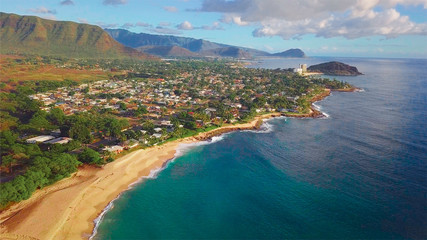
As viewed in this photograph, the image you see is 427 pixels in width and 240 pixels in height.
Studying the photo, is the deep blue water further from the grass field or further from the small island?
the small island

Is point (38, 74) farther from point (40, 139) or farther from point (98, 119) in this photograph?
point (40, 139)

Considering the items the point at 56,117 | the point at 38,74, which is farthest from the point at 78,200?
the point at 38,74

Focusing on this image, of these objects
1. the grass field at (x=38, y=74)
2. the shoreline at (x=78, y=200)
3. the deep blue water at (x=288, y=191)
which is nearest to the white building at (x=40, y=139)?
the shoreline at (x=78, y=200)

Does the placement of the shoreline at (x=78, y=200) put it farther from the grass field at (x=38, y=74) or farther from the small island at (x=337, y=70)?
the small island at (x=337, y=70)

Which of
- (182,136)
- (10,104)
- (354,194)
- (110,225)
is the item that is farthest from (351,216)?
(10,104)

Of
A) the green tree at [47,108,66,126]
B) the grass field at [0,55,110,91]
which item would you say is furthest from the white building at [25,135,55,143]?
the grass field at [0,55,110,91]

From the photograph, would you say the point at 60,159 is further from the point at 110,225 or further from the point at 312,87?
the point at 312,87

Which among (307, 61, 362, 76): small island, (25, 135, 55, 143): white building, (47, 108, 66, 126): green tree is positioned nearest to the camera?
(25, 135, 55, 143): white building
